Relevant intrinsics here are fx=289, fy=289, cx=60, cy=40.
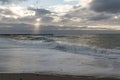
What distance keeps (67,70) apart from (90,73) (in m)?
1.47

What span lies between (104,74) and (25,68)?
441 cm

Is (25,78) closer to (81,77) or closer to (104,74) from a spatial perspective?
(81,77)

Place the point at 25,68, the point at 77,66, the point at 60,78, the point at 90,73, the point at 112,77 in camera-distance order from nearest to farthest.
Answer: the point at 60,78 → the point at 112,77 → the point at 90,73 → the point at 25,68 → the point at 77,66

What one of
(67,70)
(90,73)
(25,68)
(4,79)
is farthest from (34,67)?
(4,79)

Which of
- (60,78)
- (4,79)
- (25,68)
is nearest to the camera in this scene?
(4,79)

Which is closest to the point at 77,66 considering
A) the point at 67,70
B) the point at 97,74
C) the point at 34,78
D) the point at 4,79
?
the point at 67,70

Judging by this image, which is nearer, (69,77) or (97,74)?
(69,77)

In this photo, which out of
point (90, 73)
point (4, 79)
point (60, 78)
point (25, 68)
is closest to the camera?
point (4, 79)

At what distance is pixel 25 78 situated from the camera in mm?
12164

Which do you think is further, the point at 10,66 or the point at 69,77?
the point at 10,66

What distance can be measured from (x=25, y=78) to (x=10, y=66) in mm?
4676

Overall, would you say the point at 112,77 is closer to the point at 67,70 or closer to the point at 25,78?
the point at 67,70

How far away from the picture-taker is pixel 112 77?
13688mm

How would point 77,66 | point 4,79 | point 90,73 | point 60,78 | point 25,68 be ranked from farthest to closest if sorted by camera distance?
1. point 77,66
2. point 25,68
3. point 90,73
4. point 60,78
5. point 4,79
